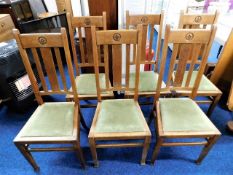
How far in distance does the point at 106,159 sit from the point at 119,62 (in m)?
0.87

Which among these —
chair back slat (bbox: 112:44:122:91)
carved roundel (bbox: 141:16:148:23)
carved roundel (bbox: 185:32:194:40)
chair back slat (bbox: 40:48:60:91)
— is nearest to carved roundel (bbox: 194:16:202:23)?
carved roundel (bbox: 141:16:148:23)

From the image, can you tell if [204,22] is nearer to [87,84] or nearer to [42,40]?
[87,84]

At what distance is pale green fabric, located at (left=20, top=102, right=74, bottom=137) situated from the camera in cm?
111

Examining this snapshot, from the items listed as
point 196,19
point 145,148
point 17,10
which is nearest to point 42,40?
point 145,148

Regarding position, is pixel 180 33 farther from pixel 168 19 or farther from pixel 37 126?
pixel 168 19

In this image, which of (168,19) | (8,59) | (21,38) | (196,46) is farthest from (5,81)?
(168,19)

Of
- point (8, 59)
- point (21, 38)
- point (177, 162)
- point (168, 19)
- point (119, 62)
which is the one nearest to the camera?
point (21, 38)

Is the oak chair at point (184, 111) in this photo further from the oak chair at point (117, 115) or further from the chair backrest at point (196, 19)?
the chair backrest at point (196, 19)

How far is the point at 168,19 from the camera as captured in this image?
3180mm

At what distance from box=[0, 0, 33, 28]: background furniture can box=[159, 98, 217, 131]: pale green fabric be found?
244cm

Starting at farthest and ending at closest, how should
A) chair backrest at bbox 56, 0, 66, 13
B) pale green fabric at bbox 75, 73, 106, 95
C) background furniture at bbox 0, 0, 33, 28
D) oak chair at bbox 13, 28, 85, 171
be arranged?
chair backrest at bbox 56, 0, 66, 13, background furniture at bbox 0, 0, 33, 28, pale green fabric at bbox 75, 73, 106, 95, oak chair at bbox 13, 28, 85, 171

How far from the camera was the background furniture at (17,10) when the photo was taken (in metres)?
2.29

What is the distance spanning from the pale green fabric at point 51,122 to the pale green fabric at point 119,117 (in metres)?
0.23

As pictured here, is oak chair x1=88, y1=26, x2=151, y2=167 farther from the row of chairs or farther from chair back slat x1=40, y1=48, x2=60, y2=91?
chair back slat x1=40, y1=48, x2=60, y2=91
